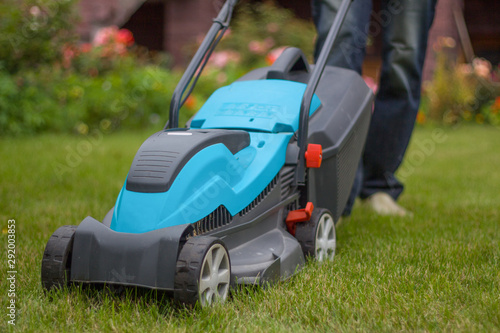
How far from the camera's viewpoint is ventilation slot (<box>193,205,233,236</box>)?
4.76ft

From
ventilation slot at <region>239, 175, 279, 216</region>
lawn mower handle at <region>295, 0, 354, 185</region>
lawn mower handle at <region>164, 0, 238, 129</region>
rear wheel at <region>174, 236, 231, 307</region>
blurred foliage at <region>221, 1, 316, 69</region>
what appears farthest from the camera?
blurred foliage at <region>221, 1, 316, 69</region>

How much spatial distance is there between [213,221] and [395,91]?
4.64 ft

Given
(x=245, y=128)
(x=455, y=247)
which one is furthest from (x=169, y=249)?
(x=455, y=247)

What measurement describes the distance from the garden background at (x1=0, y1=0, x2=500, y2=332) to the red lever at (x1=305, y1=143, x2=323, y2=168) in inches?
11.8

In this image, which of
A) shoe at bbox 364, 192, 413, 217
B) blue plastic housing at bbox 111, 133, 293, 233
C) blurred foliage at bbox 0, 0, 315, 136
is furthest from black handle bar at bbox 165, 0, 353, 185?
blurred foliage at bbox 0, 0, 315, 136

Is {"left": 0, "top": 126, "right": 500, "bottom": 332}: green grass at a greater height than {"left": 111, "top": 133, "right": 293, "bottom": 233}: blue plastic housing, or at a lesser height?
lesser

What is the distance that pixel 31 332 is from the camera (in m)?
1.28

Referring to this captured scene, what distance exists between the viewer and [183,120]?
582cm

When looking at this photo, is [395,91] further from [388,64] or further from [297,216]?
[297,216]

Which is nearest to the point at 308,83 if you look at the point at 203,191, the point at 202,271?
the point at 203,191

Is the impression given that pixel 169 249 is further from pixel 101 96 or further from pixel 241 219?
pixel 101 96

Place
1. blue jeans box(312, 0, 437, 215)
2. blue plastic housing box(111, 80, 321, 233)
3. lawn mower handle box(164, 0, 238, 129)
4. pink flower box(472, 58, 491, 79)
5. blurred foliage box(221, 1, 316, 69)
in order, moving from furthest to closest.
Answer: pink flower box(472, 58, 491, 79) → blurred foliage box(221, 1, 316, 69) → blue jeans box(312, 0, 437, 215) → lawn mower handle box(164, 0, 238, 129) → blue plastic housing box(111, 80, 321, 233)

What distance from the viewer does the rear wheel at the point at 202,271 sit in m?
1.29

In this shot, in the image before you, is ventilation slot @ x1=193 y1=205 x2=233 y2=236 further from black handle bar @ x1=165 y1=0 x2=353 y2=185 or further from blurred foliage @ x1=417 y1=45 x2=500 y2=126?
blurred foliage @ x1=417 y1=45 x2=500 y2=126
